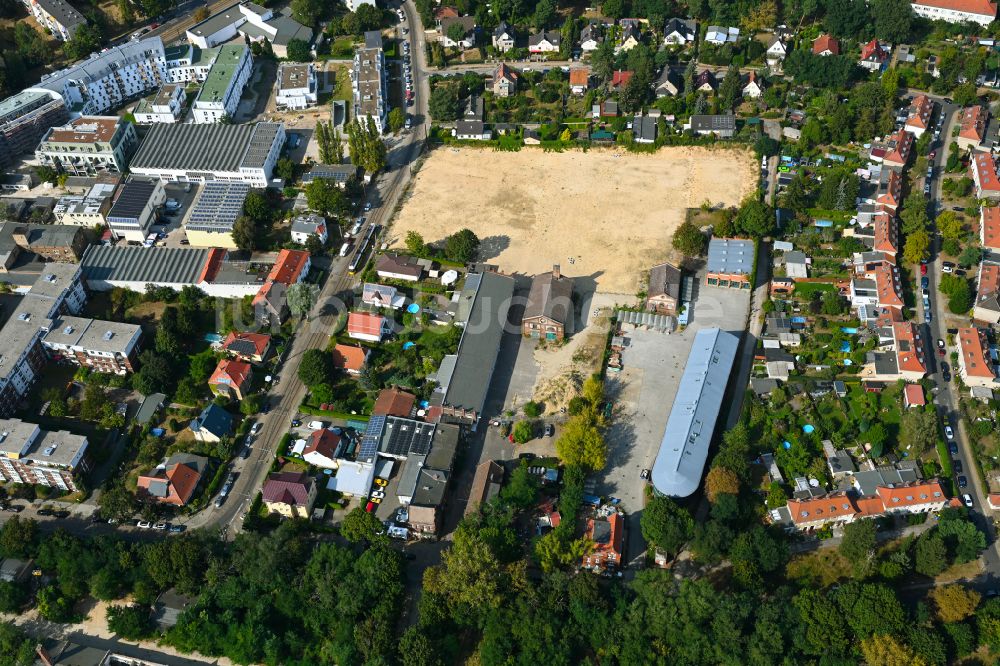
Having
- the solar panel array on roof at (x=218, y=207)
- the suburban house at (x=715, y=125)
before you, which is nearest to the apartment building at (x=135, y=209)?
the solar panel array on roof at (x=218, y=207)

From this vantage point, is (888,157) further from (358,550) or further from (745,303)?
(358,550)

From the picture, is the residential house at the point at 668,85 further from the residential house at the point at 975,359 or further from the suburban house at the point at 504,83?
the residential house at the point at 975,359

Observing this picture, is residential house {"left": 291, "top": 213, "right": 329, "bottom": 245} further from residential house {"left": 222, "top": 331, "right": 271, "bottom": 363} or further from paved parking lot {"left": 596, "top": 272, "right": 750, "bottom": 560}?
paved parking lot {"left": 596, "top": 272, "right": 750, "bottom": 560}

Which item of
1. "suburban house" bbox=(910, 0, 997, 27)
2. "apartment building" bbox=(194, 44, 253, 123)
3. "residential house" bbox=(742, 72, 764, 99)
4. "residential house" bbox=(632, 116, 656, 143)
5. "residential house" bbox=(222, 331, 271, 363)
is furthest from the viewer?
"suburban house" bbox=(910, 0, 997, 27)

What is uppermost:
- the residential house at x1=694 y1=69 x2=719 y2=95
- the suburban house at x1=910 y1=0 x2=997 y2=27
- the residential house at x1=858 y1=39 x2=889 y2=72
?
the suburban house at x1=910 y1=0 x2=997 y2=27

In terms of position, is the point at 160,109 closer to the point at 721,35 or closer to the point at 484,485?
the point at 484,485

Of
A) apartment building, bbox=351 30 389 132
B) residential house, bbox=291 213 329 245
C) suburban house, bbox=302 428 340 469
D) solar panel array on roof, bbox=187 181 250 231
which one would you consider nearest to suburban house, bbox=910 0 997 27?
apartment building, bbox=351 30 389 132

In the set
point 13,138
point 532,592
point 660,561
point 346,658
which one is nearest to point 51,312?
point 13,138
